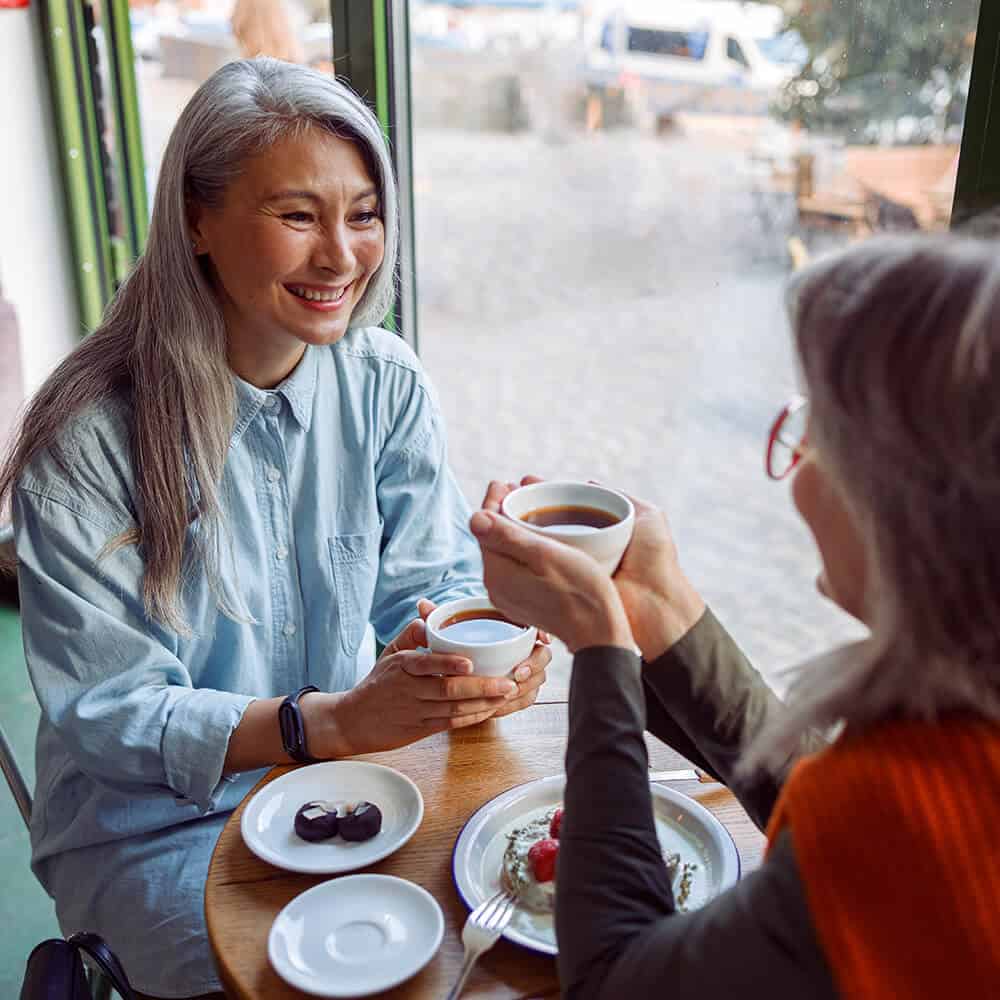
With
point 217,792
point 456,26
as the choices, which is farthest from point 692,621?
point 456,26

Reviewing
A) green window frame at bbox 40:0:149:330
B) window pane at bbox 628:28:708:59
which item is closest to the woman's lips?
window pane at bbox 628:28:708:59

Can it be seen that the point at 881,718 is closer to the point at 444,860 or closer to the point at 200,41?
the point at 444,860

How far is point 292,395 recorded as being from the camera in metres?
1.57

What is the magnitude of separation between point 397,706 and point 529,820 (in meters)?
0.21

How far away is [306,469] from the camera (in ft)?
5.27

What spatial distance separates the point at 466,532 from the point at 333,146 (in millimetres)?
659

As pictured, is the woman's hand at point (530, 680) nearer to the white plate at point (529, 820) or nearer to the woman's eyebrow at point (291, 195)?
the white plate at point (529, 820)

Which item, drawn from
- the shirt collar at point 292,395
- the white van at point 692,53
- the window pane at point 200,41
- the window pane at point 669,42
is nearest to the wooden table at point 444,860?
the shirt collar at point 292,395

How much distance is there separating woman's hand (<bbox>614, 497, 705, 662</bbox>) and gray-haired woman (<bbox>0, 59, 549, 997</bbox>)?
0.72 feet

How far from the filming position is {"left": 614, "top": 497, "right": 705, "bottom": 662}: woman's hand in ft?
3.58

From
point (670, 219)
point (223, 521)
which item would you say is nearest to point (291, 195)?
point (223, 521)

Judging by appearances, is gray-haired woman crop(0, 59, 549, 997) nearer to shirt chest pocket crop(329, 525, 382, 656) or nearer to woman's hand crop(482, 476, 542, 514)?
shirt chest pocket crop(329, 525, 382, 656)

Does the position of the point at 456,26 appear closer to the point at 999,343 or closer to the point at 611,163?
the point at 611,163

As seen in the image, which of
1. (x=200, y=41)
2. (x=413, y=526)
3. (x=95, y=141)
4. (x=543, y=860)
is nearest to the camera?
(x=543, y=860)
